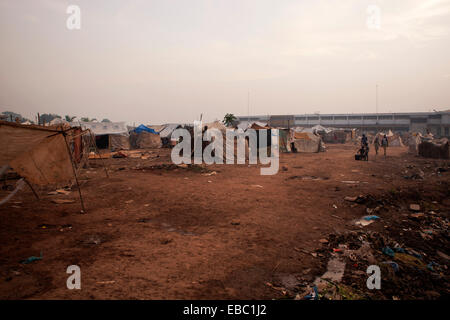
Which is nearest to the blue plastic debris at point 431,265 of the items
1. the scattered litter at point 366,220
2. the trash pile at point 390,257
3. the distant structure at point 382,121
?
the trash pile at point 390,257

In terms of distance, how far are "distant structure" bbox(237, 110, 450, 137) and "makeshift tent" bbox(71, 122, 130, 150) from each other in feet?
Answer: 71.0

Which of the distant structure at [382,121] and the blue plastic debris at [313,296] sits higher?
the distant structure at [382,121]

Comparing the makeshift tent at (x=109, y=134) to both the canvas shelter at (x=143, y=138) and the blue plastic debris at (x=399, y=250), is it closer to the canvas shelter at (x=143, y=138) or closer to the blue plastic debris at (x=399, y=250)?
the canvas shelter at (x=143, y=138)

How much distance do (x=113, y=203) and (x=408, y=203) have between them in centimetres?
830

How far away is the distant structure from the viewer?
43.0 meters

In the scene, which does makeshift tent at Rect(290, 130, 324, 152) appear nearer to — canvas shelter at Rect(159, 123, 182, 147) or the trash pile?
canvas shelter at Rect(159, 123, 182, 147)

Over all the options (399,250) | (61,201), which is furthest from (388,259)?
(61,201)

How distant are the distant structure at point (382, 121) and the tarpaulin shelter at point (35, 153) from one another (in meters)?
34.2

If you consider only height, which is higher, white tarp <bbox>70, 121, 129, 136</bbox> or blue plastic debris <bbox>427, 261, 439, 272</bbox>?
white tarp <bbox>70, 121, 129, 136</bbox>

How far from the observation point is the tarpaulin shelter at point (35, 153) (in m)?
4.69

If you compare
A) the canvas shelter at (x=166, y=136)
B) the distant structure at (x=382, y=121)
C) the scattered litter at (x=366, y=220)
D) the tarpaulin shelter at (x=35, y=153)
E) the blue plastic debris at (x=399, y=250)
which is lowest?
the blue plastic debris at (x=399, y=250)

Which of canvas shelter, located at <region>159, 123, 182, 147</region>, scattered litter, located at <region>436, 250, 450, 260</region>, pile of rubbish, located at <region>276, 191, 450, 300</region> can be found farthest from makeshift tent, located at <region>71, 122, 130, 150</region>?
scattered litter, located at <region>436, 250, 450, 260</region>

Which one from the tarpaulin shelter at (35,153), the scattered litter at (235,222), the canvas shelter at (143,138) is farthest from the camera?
the canvas shelter at (143,138)
